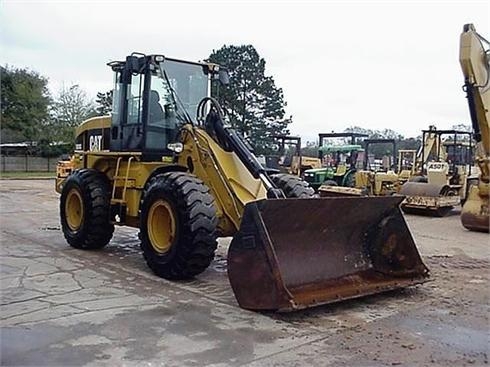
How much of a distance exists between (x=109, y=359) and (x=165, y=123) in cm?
399

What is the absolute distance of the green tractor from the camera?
19391 mm

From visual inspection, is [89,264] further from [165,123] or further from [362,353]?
[362,353]

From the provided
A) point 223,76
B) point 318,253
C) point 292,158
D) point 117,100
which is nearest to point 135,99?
point 117,100

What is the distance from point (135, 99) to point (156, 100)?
386 mm

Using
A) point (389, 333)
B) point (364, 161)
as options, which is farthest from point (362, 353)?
point (364, 161)

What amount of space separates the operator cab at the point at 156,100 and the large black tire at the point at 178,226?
96 cm

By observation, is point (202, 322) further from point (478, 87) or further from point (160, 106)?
point (478, 87)

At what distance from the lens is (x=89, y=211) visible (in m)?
7.71

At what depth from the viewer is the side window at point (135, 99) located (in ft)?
24.1

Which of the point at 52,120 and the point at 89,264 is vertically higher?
the point at 52,120

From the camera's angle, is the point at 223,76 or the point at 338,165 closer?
the point at 223,76

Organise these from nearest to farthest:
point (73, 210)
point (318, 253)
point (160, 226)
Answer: point (318, 253), point (160, 226), point (73, 210)

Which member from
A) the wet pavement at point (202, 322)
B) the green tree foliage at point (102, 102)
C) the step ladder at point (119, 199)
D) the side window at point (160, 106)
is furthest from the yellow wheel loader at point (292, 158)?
the green tree foliage at point (102, 102)

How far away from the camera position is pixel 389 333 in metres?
4.60
